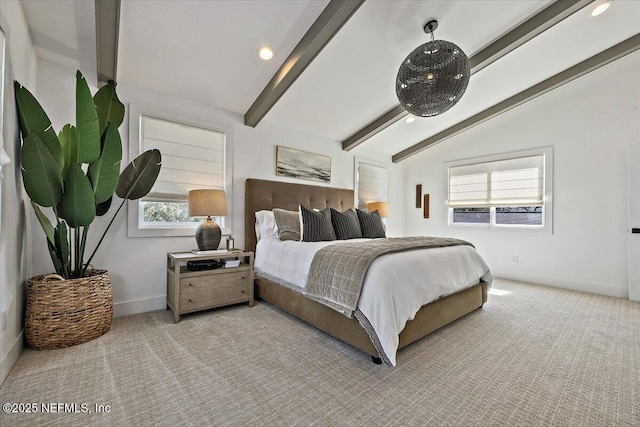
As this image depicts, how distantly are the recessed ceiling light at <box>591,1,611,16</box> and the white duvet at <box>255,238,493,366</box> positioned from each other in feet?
8.47

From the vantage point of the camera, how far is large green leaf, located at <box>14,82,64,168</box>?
1.92m

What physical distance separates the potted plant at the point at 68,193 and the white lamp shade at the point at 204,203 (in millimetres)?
731

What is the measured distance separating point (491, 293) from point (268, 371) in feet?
10.8

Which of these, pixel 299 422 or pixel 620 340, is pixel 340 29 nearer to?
pixel 299 422

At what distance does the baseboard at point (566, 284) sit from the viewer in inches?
140

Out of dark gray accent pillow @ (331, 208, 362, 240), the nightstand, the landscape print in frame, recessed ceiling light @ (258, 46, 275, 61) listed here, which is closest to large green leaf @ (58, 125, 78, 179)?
the nightstand

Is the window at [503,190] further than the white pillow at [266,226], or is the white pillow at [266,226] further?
the window at [503,190]

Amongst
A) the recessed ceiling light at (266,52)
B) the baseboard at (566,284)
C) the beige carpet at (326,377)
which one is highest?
the recessed ceiling light at (266,52)

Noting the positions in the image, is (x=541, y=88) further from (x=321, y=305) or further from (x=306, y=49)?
(x=321, y=305)

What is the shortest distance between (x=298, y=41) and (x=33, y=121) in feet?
7.20

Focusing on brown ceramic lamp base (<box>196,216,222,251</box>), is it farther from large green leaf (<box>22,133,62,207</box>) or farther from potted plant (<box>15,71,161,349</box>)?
large green leaf (<box>22,133,62,207</box>)

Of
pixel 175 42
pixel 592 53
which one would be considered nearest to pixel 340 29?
pixel 175 42

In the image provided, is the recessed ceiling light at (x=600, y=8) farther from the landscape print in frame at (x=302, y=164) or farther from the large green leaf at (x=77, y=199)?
the large green leaf at (x=77, y=199)

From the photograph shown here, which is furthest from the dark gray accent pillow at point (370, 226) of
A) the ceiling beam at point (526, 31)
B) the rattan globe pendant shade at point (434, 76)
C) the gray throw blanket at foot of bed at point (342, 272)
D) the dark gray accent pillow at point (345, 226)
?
the ceiling beam at point (526, 31)
